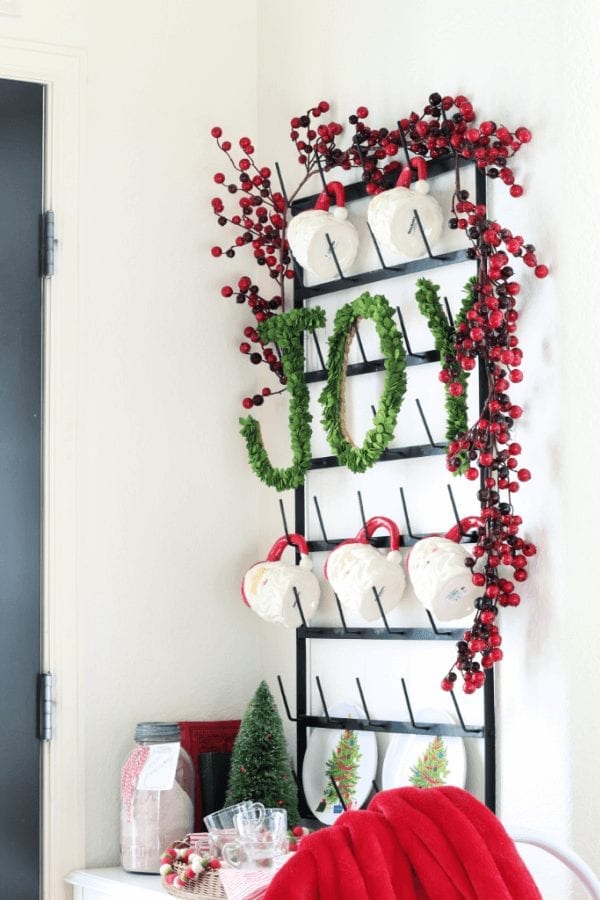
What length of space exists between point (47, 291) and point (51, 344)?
0.33 ft

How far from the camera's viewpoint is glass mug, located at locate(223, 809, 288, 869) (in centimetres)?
188

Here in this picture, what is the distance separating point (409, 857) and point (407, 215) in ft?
3.64

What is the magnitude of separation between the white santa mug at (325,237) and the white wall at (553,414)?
0.34m

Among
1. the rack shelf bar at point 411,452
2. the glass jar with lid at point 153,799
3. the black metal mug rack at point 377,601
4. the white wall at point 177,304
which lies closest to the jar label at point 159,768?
the glass jar with lid at point 153,799

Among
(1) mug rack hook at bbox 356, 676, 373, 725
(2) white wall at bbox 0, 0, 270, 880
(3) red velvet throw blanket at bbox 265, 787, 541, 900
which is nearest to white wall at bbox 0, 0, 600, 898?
(2) white wall at bbox 0, 0, 270, 880

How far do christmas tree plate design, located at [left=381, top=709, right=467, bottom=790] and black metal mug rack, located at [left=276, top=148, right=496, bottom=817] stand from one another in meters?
0.02

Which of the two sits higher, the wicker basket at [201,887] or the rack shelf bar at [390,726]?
the rack shelf bar at [390,726]

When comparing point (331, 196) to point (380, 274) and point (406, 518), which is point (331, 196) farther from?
point (406, 518)

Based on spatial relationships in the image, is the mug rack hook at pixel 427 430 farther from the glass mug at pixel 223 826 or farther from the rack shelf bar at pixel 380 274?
the glass mug at pixel 223 826

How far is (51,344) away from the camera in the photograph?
2359 millimetres

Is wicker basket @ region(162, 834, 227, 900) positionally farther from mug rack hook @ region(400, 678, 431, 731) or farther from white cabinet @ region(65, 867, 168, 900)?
mug rack hook @ region(400, 678, 431, 731)

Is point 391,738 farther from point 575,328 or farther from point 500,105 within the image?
point 500,105

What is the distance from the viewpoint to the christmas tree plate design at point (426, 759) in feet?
6.64

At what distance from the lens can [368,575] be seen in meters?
2.11
